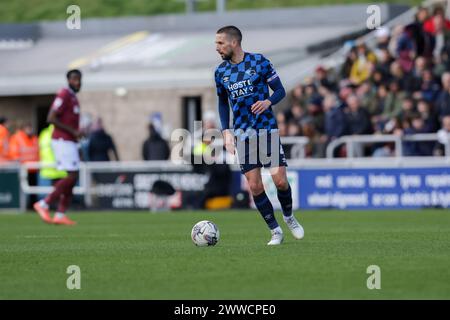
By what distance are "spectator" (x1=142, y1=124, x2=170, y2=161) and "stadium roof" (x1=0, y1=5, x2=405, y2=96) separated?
13.0ft

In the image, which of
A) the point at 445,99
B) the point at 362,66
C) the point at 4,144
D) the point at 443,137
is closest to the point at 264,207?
the point at 443,137

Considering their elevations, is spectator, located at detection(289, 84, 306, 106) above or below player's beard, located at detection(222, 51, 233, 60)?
above

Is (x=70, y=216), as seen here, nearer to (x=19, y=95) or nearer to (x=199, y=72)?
(x=199, y=72)

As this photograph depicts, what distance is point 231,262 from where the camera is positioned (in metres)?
11.9

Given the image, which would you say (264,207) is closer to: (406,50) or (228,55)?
(228,55)

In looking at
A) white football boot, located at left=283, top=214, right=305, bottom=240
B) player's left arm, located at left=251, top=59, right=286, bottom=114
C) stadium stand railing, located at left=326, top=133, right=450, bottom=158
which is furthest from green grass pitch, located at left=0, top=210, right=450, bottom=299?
stadium stand railing, located at left=326, top=133, right=450, bottom=158

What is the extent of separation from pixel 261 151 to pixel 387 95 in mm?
13033

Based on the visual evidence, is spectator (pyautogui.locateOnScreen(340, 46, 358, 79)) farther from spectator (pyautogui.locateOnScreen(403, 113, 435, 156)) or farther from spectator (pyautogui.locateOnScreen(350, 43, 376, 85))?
spectator (pyautogui.locateOnScreen(403, 113, 435, 156))

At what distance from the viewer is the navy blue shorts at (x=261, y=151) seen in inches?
535

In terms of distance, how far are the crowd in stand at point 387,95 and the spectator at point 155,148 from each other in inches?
114

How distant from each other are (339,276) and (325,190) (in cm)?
1534

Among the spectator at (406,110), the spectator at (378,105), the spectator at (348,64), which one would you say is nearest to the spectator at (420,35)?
the spectator at (378,105)

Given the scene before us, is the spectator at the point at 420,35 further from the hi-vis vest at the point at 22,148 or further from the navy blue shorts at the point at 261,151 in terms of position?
the navy blue shorts at the point at 261,151

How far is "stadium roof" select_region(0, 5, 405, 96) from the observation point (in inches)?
1331
